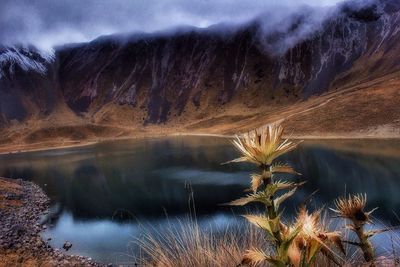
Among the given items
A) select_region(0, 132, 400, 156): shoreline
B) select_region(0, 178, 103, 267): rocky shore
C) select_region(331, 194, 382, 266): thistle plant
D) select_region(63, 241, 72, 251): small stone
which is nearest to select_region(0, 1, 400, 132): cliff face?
select_region(0, 132, 400, 156): shoreline

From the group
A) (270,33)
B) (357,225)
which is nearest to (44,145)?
(270,33)

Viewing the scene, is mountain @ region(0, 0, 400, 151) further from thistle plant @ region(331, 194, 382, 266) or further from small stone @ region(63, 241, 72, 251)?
thistle plant @ region(331, 194, 382, 266)

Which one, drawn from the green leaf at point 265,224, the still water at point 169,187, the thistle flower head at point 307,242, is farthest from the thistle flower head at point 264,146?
the still water at point 169,187

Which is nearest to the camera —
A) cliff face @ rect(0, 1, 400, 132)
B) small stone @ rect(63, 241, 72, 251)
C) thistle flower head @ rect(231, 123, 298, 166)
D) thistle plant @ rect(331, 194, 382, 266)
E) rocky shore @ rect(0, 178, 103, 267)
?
thistle flower head @ rect(231, 123, 298, 166)

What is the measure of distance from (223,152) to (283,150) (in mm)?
57364

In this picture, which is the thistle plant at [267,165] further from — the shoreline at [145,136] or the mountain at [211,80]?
the mountain at [211,80]

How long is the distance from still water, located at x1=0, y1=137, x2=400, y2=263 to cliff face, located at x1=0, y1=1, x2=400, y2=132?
6916cm

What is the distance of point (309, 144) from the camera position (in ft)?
206

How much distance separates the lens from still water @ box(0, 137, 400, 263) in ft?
76.5

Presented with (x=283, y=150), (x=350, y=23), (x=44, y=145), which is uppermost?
(x=350, y=23)

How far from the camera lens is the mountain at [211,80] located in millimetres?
117875

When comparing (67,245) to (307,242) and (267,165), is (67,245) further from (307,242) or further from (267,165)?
(267,165)

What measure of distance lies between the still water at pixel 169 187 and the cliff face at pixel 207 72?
69157mm

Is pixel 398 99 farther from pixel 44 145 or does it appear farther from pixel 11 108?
pixel 11 108
